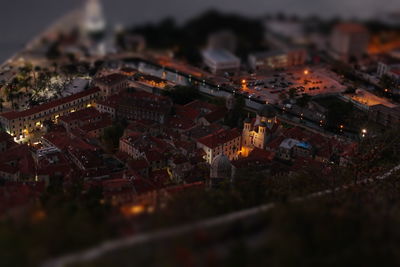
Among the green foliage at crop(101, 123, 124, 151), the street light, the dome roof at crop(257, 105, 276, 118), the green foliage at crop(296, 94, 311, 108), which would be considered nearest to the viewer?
the green foliage at crop(101, 123, 124, 151)

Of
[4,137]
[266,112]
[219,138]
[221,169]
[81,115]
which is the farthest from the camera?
[81,115]

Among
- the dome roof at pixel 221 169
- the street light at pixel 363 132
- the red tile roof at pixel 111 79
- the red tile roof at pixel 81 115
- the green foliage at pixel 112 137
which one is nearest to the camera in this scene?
the dome roof at pixel 221 169

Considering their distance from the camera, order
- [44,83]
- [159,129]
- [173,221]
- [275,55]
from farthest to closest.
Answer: [275,55], [44,83], [159,129], [173,221]

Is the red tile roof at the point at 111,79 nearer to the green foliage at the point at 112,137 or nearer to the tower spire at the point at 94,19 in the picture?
the green foliage at the point at 112,137

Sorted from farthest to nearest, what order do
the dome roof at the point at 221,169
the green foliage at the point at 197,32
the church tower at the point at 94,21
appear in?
the church tower at the point at 94,21 → the green foliage at the point at 197,32 → the dome roof at the point at 221,169

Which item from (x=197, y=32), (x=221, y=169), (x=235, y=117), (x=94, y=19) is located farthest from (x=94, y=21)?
(x=221, y=169)

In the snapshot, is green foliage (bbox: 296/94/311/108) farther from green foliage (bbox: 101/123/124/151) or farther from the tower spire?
the tower spire

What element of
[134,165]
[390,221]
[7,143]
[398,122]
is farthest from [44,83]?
[390,221]

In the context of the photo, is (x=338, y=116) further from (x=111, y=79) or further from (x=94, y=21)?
(x=94, y=21)

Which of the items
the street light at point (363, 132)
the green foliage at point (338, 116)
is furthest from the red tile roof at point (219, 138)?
the street light at point (363, 132)

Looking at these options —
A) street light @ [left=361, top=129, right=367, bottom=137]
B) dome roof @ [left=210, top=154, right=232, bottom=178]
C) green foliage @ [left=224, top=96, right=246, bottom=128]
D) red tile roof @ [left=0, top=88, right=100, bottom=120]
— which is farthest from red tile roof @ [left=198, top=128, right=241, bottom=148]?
red tile roof @ [left=0, top=88, right=100, bottom=120]

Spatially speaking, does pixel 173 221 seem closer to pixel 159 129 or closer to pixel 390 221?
pixel 390 221
